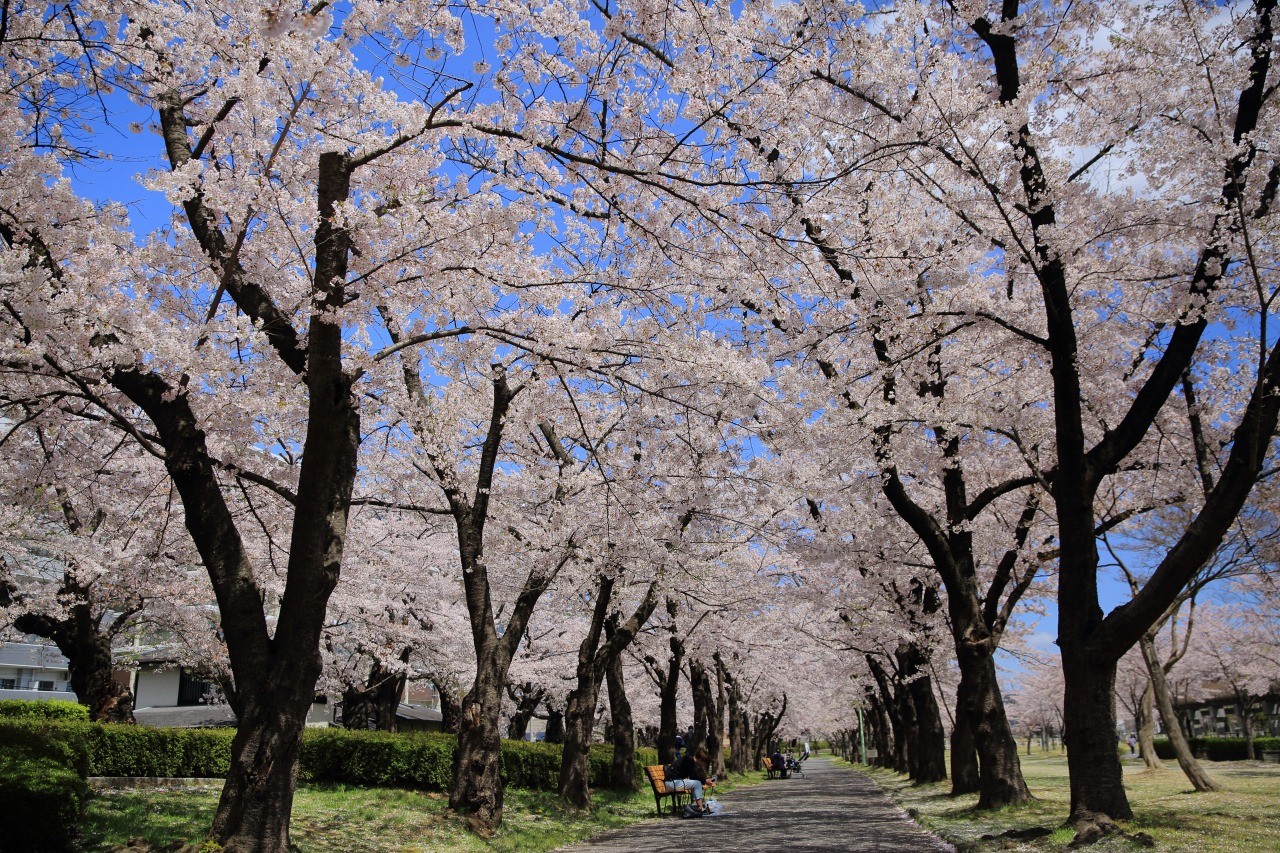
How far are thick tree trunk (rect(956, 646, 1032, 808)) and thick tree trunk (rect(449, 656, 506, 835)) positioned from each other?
A: 6.63 metres

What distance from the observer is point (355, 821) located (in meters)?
9.41

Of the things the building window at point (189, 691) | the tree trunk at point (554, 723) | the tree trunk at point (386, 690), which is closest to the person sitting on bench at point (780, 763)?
the tree trunk at point (554, 723)

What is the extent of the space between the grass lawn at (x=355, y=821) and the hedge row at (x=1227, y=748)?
3226 cm

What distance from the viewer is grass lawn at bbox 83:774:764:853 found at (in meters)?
7.76

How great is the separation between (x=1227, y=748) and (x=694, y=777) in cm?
3119

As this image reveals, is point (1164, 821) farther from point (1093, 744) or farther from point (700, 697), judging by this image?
point (700, 697)

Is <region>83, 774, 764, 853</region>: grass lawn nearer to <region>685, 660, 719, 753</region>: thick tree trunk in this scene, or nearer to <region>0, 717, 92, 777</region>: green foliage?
<region>0, 717, 92, 777</region>: green foliage

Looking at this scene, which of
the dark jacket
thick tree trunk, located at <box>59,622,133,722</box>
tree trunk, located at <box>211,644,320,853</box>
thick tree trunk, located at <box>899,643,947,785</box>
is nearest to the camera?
tree trunk, located at <box>211,644,320,853</box>

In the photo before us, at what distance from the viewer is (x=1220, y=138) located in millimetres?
7418

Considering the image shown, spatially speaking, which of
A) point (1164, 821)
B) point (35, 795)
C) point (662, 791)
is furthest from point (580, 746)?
point (35, 795)

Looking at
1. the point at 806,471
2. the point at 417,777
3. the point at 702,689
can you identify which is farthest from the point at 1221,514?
the point at 702,689

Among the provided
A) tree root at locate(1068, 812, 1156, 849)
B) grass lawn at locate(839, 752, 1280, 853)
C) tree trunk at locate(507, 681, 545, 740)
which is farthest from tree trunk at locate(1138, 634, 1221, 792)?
tree trunk at locate(507, 681, 545, 740)

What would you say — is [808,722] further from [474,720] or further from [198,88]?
[198,88]

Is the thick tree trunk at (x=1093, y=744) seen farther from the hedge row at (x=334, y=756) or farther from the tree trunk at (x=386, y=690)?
the tree trunk at (x=386, y=690)
